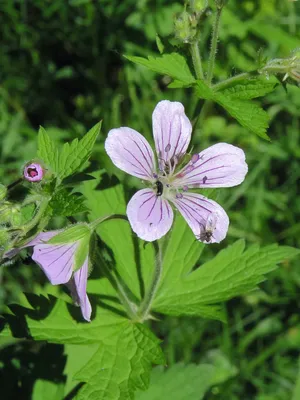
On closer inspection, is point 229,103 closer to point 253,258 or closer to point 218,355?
point 253,258

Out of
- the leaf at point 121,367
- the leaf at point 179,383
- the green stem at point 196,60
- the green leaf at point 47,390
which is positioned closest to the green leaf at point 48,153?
the green stem at point 196,60

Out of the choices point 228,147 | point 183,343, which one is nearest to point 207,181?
point 228,147

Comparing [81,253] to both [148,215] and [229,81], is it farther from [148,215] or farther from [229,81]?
[229,81]

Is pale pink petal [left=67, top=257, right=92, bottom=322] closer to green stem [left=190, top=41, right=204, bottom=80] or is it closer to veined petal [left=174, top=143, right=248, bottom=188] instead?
veined petal [left=174, top=143, right=248, bottom=188]

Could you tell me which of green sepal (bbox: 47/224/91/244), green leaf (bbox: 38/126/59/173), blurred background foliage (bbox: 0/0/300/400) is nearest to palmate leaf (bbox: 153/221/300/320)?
green sepal (bbox: 47/224/91/244)

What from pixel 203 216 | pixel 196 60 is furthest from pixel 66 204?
pixel 196 60

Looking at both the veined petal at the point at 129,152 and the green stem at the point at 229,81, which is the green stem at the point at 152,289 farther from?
the green stem at the point at 229,81
